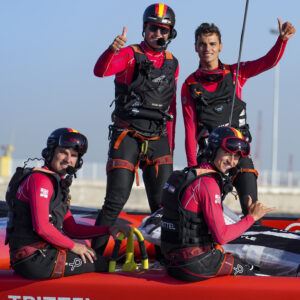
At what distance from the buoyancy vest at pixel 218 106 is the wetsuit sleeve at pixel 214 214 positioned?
196 cm

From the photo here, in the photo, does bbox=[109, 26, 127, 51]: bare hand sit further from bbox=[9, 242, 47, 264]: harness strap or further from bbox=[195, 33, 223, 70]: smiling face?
bbox=[9, 242, 47, 264]: harness strap

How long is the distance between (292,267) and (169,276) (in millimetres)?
1232

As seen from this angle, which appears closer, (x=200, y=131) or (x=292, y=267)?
(x=292, y=267)

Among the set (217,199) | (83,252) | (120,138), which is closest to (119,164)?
(120,138)

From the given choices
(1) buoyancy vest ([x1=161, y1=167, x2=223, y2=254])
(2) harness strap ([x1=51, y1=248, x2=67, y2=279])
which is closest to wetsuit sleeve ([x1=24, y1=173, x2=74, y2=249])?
(2) harness strap ([x1=51, y1=248, x2=67, y2=279])

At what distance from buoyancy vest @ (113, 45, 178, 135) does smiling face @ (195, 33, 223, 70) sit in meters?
0.41

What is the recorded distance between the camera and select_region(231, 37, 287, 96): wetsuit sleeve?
248 inches

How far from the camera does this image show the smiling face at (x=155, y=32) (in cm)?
598

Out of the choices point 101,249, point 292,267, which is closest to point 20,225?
point 101,249

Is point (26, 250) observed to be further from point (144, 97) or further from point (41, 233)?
point (144, 97)

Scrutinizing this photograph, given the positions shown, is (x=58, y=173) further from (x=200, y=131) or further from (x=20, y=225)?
(x=200, y=131)

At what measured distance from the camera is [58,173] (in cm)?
481

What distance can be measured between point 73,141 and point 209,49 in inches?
79.8

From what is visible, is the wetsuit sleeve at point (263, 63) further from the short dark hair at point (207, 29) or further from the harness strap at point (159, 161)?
the harness strap at point (159, 161)
